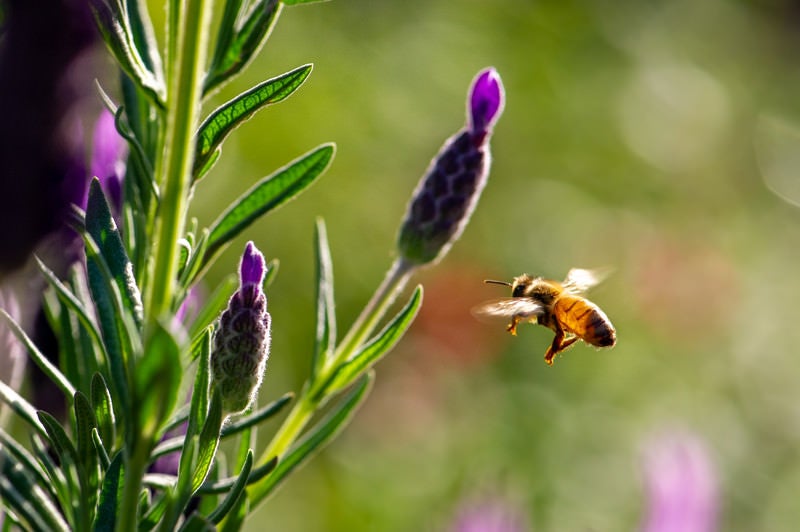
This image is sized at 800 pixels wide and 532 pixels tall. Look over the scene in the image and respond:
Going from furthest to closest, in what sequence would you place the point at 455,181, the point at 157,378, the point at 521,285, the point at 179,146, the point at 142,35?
the point at 521,285, the point at 455,181, the point at 142,35, the point at 179,146, the point at 157,378

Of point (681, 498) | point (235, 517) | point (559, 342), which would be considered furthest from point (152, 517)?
point (559, 342)

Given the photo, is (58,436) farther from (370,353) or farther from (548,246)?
(548,246)

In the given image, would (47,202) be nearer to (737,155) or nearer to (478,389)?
(478,389)

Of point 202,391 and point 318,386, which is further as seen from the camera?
point 318,386

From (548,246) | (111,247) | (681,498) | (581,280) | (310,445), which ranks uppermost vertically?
(111,247)

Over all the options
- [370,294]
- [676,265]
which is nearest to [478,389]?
[370,294]

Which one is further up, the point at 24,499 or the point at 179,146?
the point at 179,146

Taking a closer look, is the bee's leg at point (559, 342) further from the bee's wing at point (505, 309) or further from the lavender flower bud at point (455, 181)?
the lavender flower bud at point (455, 181)
